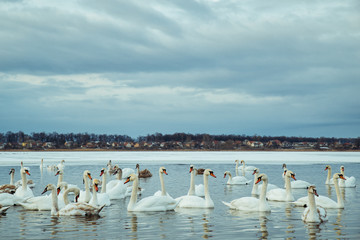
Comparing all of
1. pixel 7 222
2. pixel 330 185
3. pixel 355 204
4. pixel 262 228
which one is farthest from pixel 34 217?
pixel 330 185

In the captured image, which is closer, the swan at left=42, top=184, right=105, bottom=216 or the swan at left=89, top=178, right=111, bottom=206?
the swan at left=42, top=184, right=105, bottom=216

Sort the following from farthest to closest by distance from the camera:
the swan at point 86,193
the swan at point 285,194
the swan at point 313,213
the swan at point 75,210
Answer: the swan at point 285,194
the swan at point 86,193
the swan at point 75,210
the swan at point 313,213

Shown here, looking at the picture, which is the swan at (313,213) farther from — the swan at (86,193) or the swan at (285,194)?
the swan at (86,193)

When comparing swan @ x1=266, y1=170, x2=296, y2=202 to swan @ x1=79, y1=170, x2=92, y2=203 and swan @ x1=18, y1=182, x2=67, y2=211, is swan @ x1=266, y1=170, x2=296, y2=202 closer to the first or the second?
swan @ x1=79, y1=170, x2=92, y2=203

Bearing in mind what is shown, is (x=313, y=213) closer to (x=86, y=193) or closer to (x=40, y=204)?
(x=86, y=193)

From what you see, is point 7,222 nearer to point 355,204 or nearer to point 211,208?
point 211,208

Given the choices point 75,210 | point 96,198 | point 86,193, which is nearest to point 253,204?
point 96,198

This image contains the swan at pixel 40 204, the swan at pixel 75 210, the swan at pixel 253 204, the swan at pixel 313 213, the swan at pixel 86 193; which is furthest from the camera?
the swan at pixel 86 193

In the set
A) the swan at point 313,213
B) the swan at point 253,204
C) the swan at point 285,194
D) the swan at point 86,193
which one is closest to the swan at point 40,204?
the swan at point 86,193

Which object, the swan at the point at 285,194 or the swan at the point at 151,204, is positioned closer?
the swan at the point at 151,204

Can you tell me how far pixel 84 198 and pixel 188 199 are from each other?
322cm

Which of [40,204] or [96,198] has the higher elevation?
[96,198]

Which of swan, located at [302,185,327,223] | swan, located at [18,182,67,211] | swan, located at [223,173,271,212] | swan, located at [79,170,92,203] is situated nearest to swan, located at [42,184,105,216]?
swan, located at [18,182,67,211]

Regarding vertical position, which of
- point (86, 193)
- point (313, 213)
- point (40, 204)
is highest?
point (86, 193)
